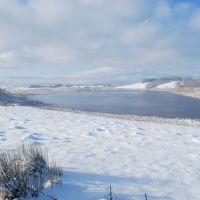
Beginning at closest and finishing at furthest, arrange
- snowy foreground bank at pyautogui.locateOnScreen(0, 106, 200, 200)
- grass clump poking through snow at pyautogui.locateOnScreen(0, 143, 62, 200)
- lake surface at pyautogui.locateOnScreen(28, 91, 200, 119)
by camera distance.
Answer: grass clump poking through snow at pyautogui.locateOnScreen(0, 143, 62, 200) → snowy foreground bank at pyautogui.locateOnScreen(0, 106, 200, 200) → lake surface at pyautogui.locateOnScreen(28, 91, 200, 119)

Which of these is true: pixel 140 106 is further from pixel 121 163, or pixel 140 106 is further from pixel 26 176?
pixel 26 176

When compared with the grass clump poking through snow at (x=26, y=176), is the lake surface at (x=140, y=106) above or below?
below

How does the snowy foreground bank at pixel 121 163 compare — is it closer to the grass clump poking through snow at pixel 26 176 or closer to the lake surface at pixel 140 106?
the grass clump poking through snow at pixel 26 176

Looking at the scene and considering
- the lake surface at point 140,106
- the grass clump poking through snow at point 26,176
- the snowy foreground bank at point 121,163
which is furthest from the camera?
the lake surface at point 140,106

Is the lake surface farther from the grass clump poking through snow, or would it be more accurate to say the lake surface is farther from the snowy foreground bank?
the grass clump poking through snow

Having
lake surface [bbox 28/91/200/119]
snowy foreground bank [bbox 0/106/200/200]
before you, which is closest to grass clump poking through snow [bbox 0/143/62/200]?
snowy foreground bank [bbox 0/106/200/200]

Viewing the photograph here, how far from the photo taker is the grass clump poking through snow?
4168 mm

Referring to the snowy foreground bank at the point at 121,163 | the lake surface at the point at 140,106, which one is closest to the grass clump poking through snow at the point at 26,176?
the snowy foreground bank at the point at 121,163

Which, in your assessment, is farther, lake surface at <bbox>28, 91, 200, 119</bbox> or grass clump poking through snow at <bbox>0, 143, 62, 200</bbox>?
lake surface at <bbox>28, 91, 200, 119</bbox>

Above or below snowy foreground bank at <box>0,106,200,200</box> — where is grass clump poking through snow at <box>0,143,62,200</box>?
above

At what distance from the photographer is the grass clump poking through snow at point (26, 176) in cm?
417

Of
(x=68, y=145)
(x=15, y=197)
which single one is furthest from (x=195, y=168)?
(x=15, y=197)

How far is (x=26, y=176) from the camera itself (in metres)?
4.48

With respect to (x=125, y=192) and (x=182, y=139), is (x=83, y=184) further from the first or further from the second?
(x=182, y=139)
